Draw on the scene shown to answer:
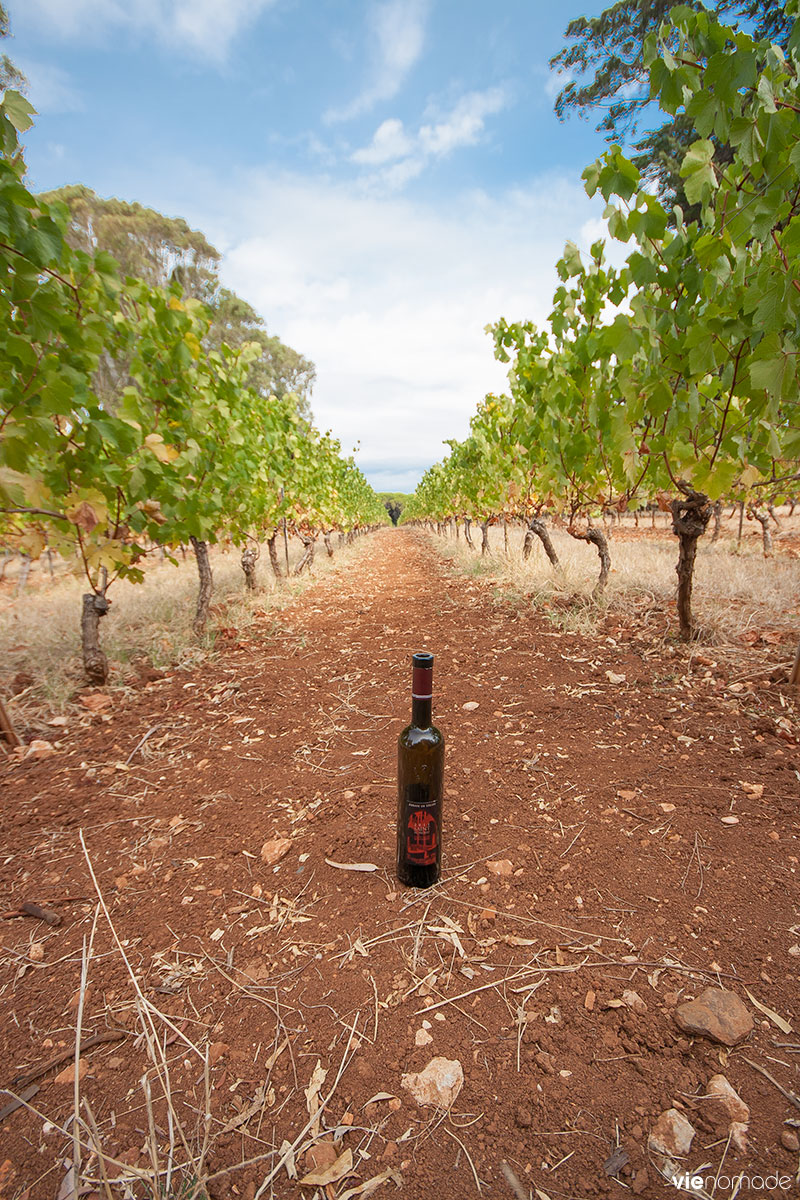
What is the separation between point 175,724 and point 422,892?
2173 millimetres

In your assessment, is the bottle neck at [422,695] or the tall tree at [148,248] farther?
the tall tree at [148,248]

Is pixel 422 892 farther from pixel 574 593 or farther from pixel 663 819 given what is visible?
pixel 574 593

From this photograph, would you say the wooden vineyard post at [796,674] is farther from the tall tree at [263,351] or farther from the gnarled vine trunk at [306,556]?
the tall tree at [263,351]

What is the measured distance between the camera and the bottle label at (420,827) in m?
1.64

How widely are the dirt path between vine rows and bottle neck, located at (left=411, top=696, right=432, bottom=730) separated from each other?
68cm

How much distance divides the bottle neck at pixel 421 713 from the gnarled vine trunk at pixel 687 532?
107 inches

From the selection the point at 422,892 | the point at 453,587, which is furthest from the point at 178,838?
the point at 453,587

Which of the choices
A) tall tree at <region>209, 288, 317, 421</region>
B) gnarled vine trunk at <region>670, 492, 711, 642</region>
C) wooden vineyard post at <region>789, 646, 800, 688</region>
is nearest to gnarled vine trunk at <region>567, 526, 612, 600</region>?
gnarled vine trunk at <region>670, 492, 711, 642</region>

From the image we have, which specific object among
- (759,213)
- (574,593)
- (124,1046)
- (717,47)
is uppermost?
(717,47)

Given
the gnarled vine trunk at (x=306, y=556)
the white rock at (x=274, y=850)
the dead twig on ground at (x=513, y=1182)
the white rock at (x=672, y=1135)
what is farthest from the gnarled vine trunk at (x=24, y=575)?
the white rock at (x=672, y=1135)

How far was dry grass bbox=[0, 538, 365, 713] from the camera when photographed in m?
3.88

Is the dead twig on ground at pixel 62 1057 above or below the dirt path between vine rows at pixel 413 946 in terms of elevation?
below

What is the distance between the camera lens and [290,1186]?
3.33ft

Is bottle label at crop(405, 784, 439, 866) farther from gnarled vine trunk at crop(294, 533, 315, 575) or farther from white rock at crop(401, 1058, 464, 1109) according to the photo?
gnarled vine trunk at crop(294, 533, 315, 575)
